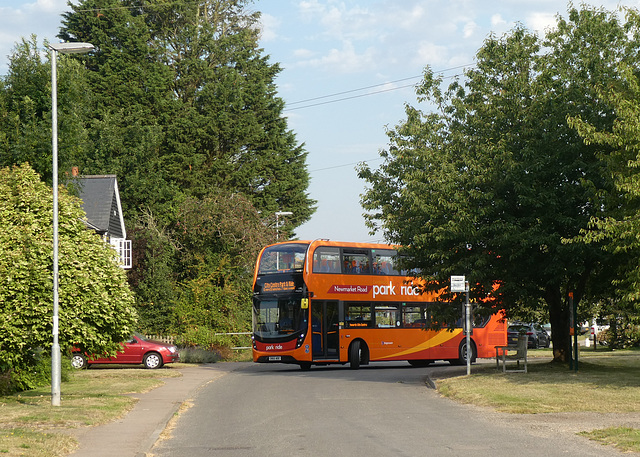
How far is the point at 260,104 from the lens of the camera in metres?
57.2

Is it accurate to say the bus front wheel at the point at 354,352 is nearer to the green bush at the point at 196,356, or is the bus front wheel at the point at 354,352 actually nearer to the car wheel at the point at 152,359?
the car wheel at the point at 152,359

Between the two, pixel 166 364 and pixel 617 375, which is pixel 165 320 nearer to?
pixel 166 364

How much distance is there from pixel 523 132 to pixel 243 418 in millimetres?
13003

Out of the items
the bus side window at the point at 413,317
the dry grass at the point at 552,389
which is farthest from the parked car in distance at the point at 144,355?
the dry grass at the point at 552,389

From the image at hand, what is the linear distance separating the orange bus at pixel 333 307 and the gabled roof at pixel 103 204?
11418 mm

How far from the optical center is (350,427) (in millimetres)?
14453

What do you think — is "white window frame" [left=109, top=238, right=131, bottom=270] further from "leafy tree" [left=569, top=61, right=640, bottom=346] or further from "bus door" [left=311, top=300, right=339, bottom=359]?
"leafy tree" [left=569, top=61, right=640, bottom=346]

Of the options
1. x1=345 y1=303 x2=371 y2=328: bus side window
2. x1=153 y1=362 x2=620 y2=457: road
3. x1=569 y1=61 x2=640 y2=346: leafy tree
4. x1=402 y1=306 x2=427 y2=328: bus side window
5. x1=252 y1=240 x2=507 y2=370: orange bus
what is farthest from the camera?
x1=402 y1=306 x2=427 y2=328: bus side window

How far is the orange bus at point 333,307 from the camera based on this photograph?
1219 inches

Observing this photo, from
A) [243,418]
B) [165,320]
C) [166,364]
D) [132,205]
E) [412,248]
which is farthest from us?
[132,205]

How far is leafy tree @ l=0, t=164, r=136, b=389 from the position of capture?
17438 millimetres

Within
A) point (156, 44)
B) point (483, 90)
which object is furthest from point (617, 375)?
point (156, 44)

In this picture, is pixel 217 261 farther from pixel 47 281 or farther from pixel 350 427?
pixel 350 427

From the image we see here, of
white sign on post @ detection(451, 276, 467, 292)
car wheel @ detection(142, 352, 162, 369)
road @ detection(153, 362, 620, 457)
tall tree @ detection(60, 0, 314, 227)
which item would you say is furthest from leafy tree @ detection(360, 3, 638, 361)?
tall tree @ detection(60, 0, 314, 227)
